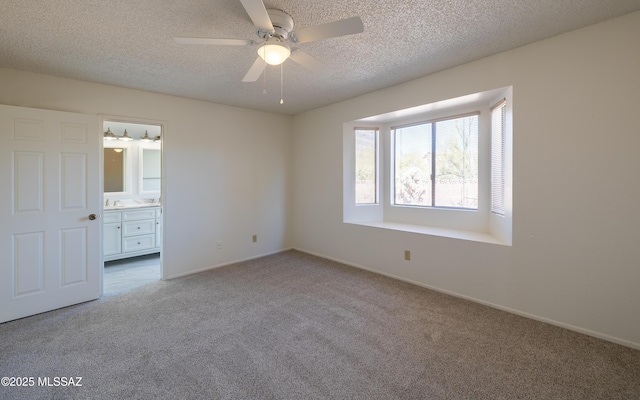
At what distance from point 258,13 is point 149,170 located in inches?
188

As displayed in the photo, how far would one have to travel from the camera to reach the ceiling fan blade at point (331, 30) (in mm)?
1606

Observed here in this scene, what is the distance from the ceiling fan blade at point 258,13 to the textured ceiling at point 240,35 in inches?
10.4

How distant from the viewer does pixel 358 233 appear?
164 inches

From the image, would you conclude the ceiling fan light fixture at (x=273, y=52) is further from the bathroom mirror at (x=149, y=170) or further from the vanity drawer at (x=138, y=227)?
the bathroom mirror at (x=149, y=170)

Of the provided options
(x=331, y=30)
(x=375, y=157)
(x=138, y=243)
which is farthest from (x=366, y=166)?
(x=138, y=243)

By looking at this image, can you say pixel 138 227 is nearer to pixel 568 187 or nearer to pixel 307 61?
pixel 307 61

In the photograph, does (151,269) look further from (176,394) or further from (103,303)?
(176,394)

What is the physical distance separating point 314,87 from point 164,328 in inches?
124

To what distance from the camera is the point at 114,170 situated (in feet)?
16.4

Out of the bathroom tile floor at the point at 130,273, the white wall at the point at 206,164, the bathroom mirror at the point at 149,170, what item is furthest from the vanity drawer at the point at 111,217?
the white wall at the point at 206,164

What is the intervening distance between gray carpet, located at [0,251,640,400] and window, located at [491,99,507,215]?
1.22m

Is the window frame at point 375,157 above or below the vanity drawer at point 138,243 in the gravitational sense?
above

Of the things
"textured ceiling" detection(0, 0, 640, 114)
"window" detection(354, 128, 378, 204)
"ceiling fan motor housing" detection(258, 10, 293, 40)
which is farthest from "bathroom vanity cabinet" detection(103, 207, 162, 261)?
"ceiling fan motor housing" detection(258, 10, 293, 40)

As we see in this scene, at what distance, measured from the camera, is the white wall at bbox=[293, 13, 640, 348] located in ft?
7.00
